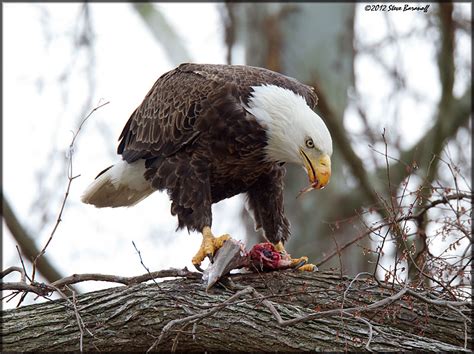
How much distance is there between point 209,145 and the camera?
4.81 meters

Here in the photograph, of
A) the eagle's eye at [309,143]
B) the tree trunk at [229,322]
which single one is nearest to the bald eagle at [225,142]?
the eagle's eye at [309,143]

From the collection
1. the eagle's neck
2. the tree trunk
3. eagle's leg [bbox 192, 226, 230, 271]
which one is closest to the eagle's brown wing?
the eagle's neck

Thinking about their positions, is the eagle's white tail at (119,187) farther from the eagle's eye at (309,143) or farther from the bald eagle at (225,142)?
the eagle's eye at (309,143)

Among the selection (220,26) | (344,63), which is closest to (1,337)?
(344,63)

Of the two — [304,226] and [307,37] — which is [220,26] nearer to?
[307,37]

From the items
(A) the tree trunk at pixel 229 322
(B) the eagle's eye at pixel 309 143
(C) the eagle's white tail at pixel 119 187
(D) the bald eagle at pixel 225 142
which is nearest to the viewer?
(A) the tree trunk at pixel 229 322

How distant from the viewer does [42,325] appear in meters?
3.76

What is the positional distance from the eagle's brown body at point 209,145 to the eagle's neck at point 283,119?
59mm

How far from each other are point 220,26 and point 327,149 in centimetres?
497

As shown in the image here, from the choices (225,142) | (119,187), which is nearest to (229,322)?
(225,142)

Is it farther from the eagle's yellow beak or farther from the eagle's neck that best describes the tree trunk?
the eagle's neck

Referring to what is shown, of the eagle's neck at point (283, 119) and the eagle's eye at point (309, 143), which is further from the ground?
the eagle's neck at point (283, 119)

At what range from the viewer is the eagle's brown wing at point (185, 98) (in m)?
4.80

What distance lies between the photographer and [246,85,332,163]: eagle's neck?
14.9ft
